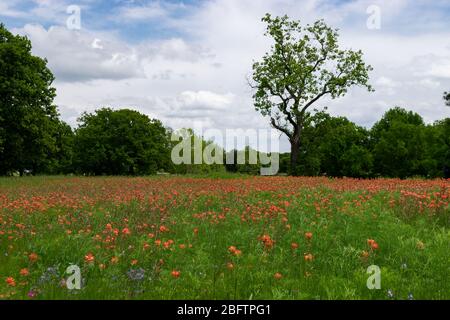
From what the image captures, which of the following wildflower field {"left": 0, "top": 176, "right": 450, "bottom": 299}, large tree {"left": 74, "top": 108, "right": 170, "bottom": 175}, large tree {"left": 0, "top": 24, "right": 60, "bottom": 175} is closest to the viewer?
wildflower field {"left": 0, "top": 176, "right": 450, "bottom": 299}

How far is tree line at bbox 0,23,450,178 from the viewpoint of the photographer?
33.2 metres

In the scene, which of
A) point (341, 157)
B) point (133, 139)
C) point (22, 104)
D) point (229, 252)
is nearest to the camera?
point (229, 252)

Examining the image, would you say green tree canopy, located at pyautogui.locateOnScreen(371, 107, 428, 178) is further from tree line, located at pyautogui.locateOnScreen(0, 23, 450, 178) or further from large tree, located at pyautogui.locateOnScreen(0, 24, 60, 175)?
large tree, located at pyautogui.locateOnScreen(0, 24, 60, 175)

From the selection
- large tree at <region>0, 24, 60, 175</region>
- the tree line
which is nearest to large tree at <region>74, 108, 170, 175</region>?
the tree line

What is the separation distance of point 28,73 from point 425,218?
30.9 meters

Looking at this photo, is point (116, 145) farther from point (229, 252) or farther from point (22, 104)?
point (229, 252)

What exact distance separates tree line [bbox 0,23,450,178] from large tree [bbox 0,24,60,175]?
0.06m

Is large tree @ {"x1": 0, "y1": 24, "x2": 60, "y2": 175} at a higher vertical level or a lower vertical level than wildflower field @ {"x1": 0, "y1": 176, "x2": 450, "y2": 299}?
higher

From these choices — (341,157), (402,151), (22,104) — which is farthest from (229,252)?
(341,157)

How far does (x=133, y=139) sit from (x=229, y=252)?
50.5 metres

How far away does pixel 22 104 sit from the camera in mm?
33375

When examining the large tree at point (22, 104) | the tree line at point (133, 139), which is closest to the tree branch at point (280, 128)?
the tree line at point (133, 139)

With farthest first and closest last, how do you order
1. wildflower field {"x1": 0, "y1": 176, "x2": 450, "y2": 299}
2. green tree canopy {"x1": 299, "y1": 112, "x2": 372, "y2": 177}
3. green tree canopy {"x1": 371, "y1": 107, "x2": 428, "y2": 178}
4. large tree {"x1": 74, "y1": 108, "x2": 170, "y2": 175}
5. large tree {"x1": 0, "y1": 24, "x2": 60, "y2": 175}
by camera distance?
green tree canopy {"x1": 371, "y1": 107, "x2": 428, "y2": 178}
large tree {"x1": 74, "y1": 108, "x2": 170, "y2": 175}
green tree canopy {"x1": 299, "y1": 112, "x2": 372, "y2": 177}
large tree {"x1": 0, "y1": 24, "x2": 60, "y2": 175}
wildflower field {"x1": 0, "y1": 176, "x2": 450, "y2": 299}
